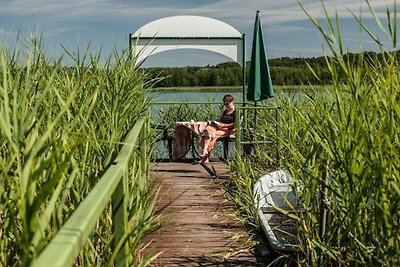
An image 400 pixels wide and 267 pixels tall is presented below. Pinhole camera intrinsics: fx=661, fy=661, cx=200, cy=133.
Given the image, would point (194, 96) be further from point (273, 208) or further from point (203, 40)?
point (273, 208)

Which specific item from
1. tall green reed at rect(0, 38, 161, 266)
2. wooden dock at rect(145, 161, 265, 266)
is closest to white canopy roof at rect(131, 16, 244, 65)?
wooden dock at rect(145, 161, 265, 266)

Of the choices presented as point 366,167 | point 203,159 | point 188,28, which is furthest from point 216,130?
point 366,167

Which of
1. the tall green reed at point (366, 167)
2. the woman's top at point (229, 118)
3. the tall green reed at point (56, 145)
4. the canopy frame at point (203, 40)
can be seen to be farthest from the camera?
the canopy frame at point (203, 40)

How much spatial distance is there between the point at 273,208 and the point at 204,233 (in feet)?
1.87

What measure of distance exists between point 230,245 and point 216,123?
4460 mm

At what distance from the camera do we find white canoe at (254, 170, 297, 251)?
4391mm

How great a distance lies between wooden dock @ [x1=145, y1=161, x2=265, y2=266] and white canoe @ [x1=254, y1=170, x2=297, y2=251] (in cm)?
20

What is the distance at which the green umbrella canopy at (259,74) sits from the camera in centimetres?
955

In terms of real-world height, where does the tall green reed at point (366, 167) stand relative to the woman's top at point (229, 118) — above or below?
above

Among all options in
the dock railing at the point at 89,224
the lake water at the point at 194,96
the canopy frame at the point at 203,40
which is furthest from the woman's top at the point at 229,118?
the dock railing at the point at 89,224

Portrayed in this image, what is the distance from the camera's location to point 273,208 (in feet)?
16.2

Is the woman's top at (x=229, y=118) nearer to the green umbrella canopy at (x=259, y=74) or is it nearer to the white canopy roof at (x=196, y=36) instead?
the green umbrella canopy at (x=259, y=74)

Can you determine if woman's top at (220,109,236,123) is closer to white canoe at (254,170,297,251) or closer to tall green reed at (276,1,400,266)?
white canoe at (254,170,297,251)

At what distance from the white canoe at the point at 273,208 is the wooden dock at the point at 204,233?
0.20 metres
